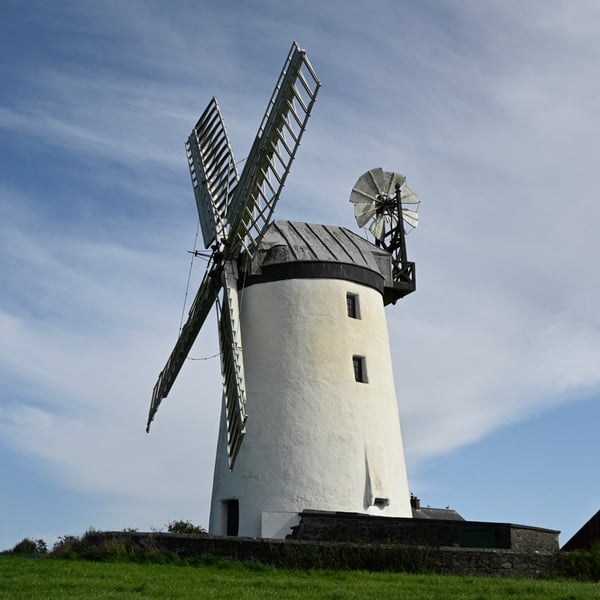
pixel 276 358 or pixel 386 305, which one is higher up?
pixel 386 305

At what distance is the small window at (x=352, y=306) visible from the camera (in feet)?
74.6

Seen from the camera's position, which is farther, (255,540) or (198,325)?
(198,325)

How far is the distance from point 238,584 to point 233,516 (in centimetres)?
727

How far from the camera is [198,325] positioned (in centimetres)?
2439

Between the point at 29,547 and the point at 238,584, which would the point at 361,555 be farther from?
the point at 29,547

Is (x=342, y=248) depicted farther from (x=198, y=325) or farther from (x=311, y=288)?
(x=198, y=325)

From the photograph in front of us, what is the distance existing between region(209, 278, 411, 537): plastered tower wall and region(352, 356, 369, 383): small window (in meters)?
0.04

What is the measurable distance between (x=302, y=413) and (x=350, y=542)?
3.84 metres

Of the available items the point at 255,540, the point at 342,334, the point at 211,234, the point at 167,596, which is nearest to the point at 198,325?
the point at 211,234

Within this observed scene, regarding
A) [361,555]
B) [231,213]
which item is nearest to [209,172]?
[231,213]

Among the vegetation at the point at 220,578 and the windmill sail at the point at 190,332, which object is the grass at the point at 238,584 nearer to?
the vegetation at the point at 220,578

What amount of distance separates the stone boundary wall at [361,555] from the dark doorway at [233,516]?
3800 mm

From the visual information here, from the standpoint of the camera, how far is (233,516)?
21.6 metres

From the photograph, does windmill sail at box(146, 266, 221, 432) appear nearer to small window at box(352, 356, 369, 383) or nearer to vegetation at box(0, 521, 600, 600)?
small window at box(352, 356, 369, 383)
